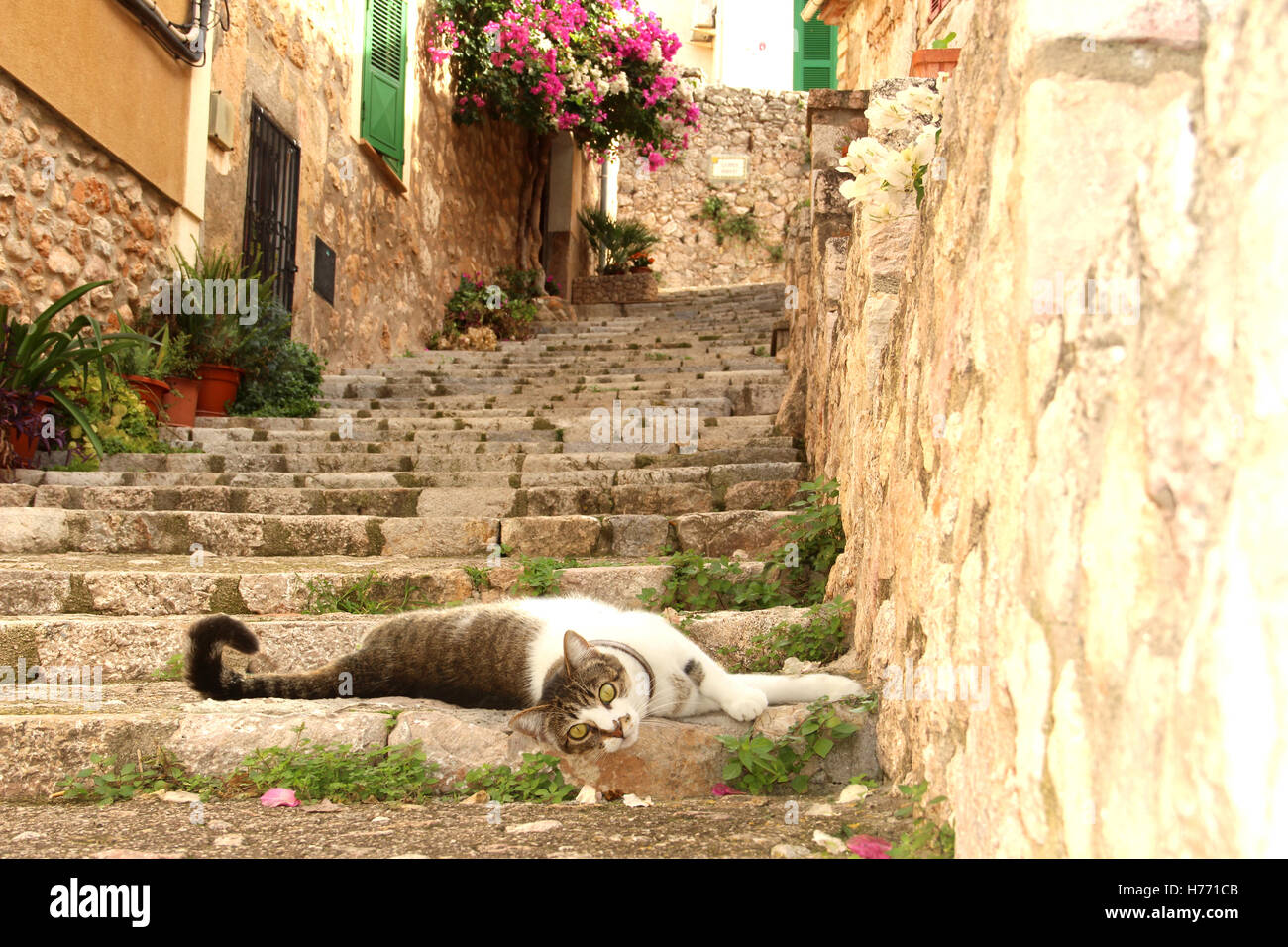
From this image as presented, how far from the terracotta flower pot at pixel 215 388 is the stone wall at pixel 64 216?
635 mm

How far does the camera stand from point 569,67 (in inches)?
451

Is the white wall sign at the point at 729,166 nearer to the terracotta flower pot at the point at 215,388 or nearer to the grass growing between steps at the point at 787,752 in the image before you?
the terracotta flower pot at the point at 215,388

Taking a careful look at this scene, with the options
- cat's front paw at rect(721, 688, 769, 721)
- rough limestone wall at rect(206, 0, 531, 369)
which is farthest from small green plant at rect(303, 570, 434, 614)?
rough limestone wall at rect(206, 0, 531, 369)

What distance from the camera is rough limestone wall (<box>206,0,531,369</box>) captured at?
721 centimetres

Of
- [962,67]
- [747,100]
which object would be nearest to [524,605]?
[962,67]

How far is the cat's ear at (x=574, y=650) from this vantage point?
7.44 feet

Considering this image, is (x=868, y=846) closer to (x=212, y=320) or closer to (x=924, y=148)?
(x=924, y=148)

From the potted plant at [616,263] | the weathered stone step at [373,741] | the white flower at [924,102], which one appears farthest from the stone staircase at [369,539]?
the potted plant at [616,263]

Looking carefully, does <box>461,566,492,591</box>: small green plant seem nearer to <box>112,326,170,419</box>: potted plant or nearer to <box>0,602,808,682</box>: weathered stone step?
<box>0,602,808,682</box>: weathered stone step

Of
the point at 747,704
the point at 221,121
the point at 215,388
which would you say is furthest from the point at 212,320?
the point at 747,704

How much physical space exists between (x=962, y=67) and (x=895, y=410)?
0.78 metres

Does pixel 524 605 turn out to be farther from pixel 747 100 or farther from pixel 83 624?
pixel 747 100

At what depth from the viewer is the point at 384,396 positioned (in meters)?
7.79
